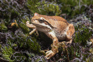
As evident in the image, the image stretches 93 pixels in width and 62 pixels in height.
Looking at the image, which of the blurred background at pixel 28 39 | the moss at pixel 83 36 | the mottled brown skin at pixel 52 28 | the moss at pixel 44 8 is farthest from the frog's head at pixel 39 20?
the moss at pixel 83 36

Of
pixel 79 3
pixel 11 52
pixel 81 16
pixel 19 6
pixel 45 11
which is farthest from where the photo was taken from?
pixel 79 3

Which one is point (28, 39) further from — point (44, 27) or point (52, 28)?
point (52, 28)

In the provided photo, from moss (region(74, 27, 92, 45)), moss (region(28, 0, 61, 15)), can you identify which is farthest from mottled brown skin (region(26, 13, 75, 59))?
moss (region(28, 0, 61, 15))

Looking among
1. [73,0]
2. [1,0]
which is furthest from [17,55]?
[73,0]

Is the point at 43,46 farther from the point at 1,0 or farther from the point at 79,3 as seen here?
the point at 79,3

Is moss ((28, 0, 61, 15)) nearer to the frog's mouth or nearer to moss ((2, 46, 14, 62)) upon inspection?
the frog's mouth

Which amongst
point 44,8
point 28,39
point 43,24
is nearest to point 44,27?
Result: point 43,24
